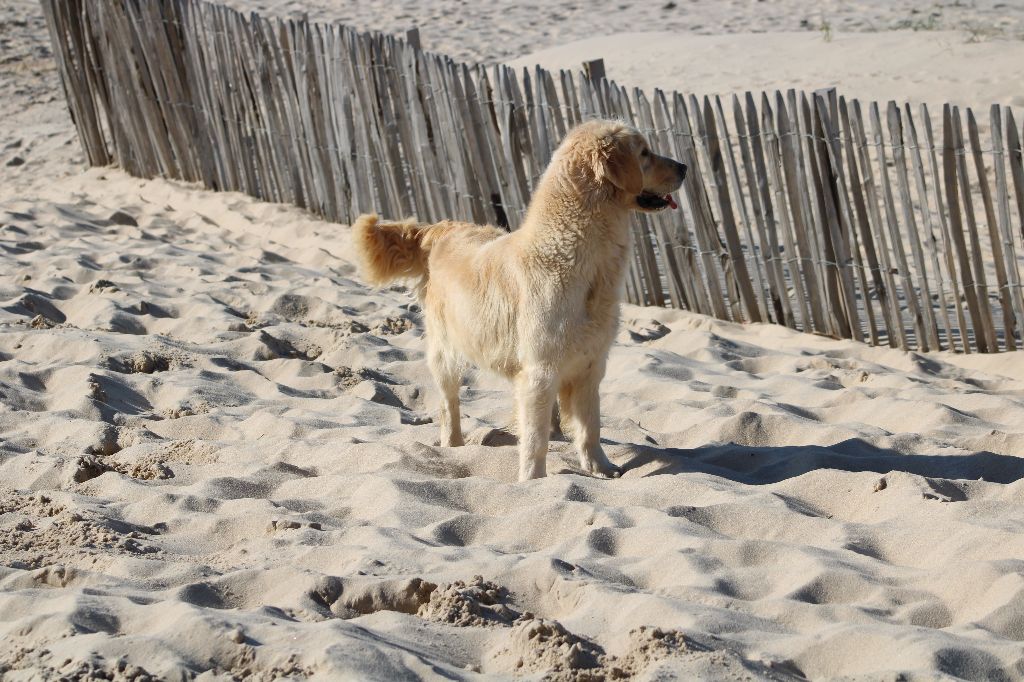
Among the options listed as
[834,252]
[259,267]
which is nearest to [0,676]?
[834,252]

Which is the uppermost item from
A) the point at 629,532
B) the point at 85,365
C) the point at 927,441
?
the point at 85,365

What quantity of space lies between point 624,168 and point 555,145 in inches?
119

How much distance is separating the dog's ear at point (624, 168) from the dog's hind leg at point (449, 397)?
111cm

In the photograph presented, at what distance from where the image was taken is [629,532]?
13.1 feet

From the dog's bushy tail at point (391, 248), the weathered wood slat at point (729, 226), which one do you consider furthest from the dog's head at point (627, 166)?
the weathered wood slat at point (729, 226)

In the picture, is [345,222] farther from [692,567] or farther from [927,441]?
[692,567]

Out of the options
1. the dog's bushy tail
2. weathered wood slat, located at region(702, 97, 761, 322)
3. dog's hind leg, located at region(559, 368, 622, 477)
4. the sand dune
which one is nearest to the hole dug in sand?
the sand dune

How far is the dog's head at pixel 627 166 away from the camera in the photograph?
15.3 feet

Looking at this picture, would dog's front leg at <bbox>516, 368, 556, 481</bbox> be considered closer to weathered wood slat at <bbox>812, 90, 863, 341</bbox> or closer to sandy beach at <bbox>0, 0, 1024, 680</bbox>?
sandy beach at <bbox>0, 0, 1024, 680</bbox>

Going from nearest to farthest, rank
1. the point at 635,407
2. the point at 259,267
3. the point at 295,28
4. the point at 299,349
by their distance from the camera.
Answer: the point at 635,407 → the point at 299,349 → the point at 259,267 → the point at 295,28

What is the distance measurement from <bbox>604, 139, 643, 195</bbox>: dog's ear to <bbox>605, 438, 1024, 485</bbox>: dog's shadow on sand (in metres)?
1.12

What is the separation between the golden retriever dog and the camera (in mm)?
4676

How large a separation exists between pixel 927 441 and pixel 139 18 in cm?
847

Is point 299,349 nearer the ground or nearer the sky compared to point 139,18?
nearer the ground
